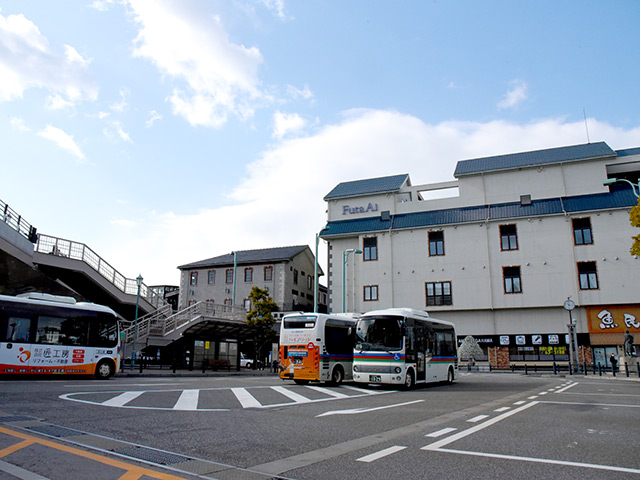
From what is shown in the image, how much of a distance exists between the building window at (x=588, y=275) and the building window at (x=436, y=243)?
11.5 meters

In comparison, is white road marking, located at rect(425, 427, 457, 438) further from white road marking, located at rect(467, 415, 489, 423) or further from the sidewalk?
the sidewalk

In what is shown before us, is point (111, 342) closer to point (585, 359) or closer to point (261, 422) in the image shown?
point (261, 422)

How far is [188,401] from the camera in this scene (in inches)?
446

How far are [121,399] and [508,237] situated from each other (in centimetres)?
3932

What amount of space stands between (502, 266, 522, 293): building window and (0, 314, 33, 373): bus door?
121ft

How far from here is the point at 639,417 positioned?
992 centimetres

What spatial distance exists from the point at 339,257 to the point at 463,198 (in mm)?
13222

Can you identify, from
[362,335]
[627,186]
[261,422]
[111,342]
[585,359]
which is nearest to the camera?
[261,422]

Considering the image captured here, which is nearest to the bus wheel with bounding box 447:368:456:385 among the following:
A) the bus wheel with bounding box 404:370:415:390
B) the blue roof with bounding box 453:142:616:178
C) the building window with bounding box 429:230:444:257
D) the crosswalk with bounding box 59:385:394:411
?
the bus wheel with bounding box 404:370:415:390

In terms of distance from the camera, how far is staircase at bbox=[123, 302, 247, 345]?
98.4 ft

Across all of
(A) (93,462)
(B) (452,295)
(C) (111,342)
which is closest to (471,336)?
(B) (452,295)

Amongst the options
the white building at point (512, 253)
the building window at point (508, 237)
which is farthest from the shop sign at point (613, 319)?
the building window at point (508, 237)

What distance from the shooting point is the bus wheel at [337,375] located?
1993cm

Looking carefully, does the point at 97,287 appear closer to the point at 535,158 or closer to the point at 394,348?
the point at 394,348
